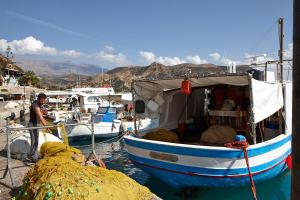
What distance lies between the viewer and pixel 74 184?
15.5 ft

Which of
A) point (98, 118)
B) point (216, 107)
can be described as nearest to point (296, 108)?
point (216, 107)

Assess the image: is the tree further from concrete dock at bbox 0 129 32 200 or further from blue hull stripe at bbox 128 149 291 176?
blue hull stripe at bbox 128 149 291 176

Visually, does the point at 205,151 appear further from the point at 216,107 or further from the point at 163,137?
the point at 216,107

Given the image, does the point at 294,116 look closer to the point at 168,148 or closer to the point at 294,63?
the point at 294,63

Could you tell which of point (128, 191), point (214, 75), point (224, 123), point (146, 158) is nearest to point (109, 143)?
point (224, 123)

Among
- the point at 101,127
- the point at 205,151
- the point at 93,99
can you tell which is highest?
the point at 93,99

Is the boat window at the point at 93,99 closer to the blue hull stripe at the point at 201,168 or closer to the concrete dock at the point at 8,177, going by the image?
the concrete dock at the point at 8,177

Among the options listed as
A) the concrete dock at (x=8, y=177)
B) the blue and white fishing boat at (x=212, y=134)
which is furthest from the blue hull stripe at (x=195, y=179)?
the concrete dock at (x=8, y=177)

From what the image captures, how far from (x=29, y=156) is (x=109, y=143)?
10.0 metres

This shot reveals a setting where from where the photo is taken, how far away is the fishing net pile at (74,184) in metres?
4.57

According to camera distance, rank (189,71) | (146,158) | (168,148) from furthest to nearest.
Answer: (189,71)
(146,158)
(168,148)

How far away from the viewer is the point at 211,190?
9.12 m

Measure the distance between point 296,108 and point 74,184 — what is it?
11.9 ft

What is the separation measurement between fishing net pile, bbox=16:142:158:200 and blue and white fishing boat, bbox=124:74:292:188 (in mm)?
2292
